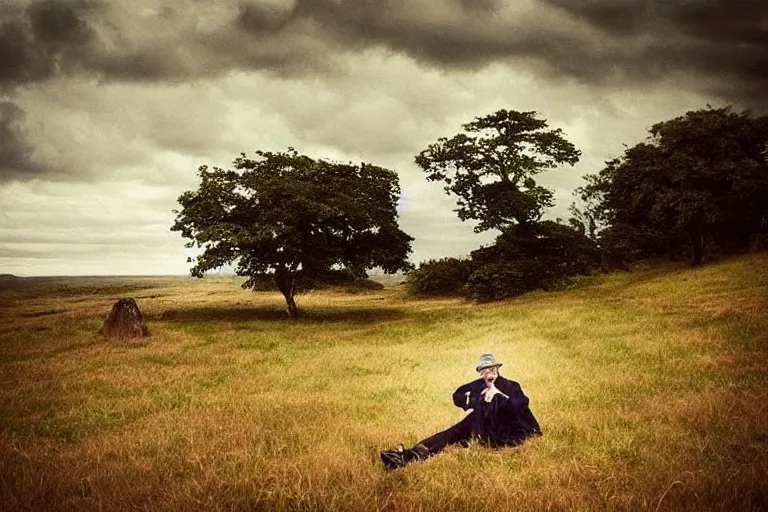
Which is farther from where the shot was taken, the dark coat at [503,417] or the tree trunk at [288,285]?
the tree trunk at [288,285]

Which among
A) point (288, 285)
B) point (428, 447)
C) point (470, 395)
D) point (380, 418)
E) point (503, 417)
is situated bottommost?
point (380, 418)

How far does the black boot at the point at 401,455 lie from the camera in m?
6.75

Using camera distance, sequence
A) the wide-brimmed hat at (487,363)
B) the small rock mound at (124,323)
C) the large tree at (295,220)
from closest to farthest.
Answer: the wide-brimmed hat at (487,363)
the small rock mound at (124,323)
the large tree at (295,220)

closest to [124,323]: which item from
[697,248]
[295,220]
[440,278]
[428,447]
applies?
[295,220]

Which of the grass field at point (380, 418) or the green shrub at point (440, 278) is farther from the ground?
the green shrub at point (440, 278)

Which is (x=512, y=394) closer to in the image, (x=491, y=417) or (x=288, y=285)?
(x=491, y=417)

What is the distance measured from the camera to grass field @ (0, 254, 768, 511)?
18.9 ft

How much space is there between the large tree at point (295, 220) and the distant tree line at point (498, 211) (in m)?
0.07

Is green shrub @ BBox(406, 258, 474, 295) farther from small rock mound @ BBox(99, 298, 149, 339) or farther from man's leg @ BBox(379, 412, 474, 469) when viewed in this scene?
man's leg @ BBox(379, 412, 474, 469)

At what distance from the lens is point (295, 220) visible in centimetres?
2658

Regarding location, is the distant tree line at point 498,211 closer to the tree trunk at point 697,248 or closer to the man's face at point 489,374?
the tree trunk at point 697,248

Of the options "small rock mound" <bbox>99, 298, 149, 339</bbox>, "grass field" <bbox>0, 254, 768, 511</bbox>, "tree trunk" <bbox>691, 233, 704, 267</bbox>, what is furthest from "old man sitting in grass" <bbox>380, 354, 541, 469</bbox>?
"tree trunk" <bbox>691, 233, 704, 267</bbox>

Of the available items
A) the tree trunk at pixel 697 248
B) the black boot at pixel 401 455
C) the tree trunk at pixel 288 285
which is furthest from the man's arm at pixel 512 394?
the tree trunk at pixel 697 248

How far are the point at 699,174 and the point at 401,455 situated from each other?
40.0m
